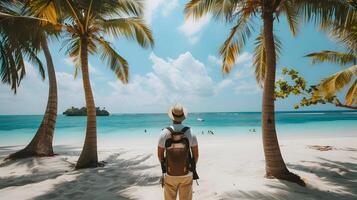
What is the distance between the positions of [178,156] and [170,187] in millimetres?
457

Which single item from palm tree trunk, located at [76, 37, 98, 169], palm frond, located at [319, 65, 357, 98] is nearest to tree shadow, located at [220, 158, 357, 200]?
palm frond, located at [319, 65, 357, 98]

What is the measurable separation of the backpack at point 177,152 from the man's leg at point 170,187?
0.36ft

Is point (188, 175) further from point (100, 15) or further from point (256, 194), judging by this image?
point (100, 15)

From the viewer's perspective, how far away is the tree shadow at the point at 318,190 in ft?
17.1

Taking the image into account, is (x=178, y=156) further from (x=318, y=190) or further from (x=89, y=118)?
(x=89, y=118)

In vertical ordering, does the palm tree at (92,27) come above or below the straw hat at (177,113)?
above

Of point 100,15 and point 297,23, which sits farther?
point 100,15

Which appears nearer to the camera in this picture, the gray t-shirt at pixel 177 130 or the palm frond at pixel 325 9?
the gray t-shirt at pixel 177 130

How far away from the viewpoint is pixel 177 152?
11.0 feet

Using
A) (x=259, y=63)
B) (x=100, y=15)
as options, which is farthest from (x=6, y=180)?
(x=259, y=63)

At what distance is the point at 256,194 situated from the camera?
17.2 feet

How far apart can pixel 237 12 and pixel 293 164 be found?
5.25m

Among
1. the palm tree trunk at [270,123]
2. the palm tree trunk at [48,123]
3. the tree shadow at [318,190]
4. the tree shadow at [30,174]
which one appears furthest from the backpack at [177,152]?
the palm tree trunk at [48,123]

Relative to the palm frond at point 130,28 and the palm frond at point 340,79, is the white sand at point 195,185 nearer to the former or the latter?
the palm frond at point 340,79
